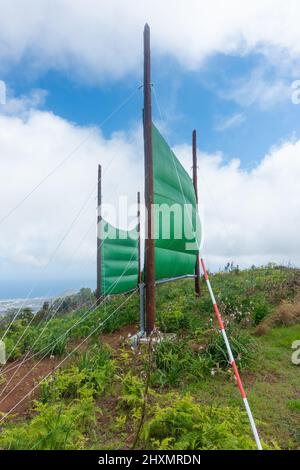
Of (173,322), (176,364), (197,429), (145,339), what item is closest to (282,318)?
(173,322)

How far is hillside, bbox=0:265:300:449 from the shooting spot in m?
4.14

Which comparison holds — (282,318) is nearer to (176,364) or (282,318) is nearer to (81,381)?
(176,364)

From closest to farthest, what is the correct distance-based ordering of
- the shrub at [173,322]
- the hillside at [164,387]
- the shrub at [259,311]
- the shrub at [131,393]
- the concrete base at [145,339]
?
1. the hillside at [164,387]
2. the shrub at [131,393]
3. the concrete base at [145,339]
4. the shrub at [173,322]
5. the shrub at [259,311]

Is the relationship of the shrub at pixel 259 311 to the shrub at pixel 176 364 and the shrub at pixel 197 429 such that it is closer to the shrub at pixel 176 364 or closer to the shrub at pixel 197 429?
the shrub at pixel 176 364

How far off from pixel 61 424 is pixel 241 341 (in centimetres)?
468

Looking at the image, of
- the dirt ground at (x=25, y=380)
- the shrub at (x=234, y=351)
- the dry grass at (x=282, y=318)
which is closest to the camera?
the dirt ground at (x=25, y=380)

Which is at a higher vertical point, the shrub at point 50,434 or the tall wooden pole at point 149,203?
the tall wooden pole at point 149,203

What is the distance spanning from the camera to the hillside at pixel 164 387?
4137mm

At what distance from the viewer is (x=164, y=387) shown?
6.03 metres

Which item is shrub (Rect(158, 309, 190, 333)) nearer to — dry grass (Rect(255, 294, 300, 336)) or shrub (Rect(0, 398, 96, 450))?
dry grass (Rect(255, 294, 300, 336))

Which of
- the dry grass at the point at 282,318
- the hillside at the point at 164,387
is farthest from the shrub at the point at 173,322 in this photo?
the dry grass at the point at 282,318

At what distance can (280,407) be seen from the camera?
17.8ft

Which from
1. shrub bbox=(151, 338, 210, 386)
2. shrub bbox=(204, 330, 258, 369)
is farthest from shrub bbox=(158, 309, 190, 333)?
shrub bbox=(151, 338, 210, 386)

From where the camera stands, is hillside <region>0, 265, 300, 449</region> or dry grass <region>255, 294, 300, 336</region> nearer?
hillside <region>0, 265, 300, 449</region>
